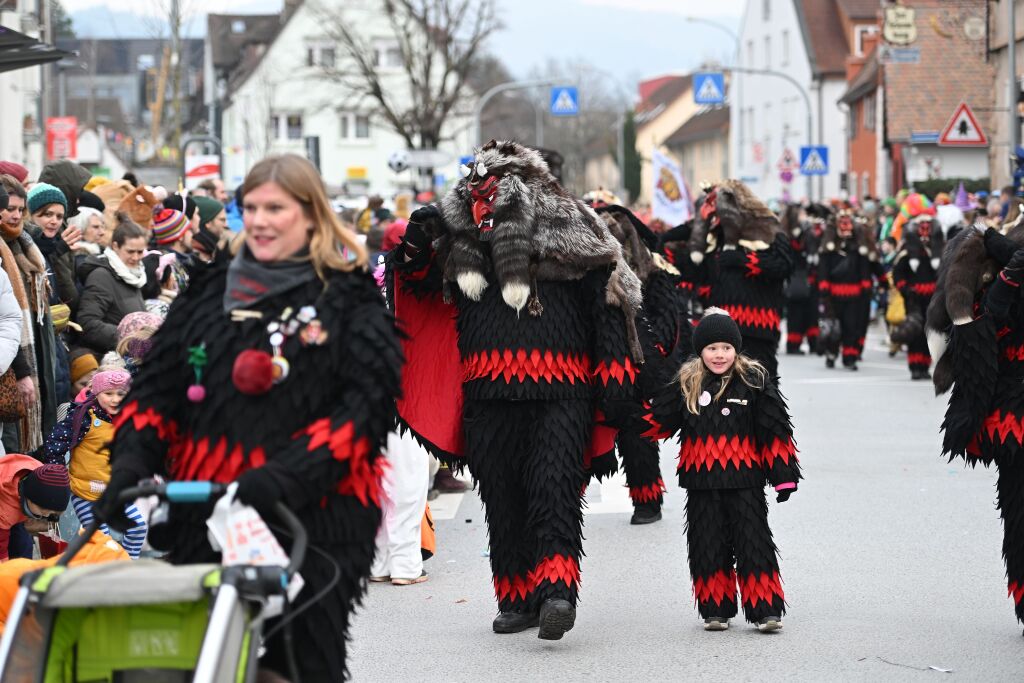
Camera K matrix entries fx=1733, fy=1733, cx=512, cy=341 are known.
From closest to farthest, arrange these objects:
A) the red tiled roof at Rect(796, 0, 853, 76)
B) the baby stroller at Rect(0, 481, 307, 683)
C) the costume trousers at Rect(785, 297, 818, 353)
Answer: the baby stroller at Rect(0, 481, 307, 683) < the costume trousers at Rect(785, 297, 818, 353) < the red tiled roof at Rect(796, 0, 853, 76)

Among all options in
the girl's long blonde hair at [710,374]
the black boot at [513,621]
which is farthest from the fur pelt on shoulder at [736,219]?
the black boot at [513,621]

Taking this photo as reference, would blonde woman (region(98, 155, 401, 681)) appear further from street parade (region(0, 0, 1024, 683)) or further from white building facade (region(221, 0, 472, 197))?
white building facade (region(221, 0, 472, 197))

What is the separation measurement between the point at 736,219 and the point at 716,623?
5.53 metres

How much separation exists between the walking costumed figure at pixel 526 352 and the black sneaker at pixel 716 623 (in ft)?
2.39

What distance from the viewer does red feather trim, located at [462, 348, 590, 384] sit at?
7.39 metres

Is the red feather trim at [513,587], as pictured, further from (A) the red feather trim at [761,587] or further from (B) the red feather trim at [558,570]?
(A) the red feather trim at [761,587]

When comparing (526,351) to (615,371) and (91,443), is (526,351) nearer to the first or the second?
(615,371)

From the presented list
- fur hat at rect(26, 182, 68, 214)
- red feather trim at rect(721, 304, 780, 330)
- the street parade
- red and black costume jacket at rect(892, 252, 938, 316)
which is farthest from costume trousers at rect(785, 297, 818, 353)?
fur hat at rect(26, 182, 68, 214)

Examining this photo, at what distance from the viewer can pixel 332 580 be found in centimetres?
473

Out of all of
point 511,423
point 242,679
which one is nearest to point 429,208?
point 511,423

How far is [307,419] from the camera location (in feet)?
15.7

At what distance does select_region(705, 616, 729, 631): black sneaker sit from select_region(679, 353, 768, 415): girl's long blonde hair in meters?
0.91

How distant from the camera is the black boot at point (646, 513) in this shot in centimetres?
1076

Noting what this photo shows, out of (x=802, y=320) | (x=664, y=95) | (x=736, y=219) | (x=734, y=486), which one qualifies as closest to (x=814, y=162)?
(x=802, y=320)
